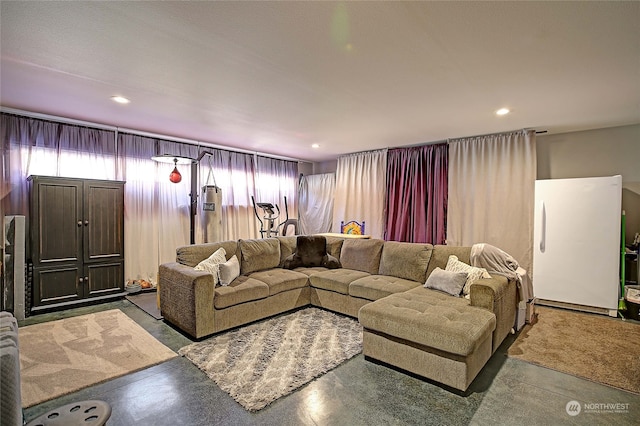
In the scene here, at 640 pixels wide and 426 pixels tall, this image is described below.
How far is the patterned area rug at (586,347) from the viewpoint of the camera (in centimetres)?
251

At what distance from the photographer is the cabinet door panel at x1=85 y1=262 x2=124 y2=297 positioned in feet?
13.4

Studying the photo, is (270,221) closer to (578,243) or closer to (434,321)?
(434,321)

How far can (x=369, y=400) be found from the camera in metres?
2.13

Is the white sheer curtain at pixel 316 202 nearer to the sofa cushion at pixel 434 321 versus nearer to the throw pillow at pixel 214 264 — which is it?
the throw pillow at pixel 214 264

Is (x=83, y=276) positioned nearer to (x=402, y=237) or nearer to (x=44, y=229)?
(x=44, y=229)

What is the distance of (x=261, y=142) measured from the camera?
5328 mm

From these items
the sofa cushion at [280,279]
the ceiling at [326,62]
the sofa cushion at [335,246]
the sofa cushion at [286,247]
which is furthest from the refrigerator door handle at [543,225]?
the sofa cushion at [286,247]

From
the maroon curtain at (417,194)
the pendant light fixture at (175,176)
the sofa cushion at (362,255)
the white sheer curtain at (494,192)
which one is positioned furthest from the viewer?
the maroon curtain at (417,194)

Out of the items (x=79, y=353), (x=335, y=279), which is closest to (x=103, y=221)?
(x=79, y=353)

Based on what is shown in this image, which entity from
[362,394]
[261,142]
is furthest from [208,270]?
[261,142]

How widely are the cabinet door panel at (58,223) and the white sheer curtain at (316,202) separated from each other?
427cm

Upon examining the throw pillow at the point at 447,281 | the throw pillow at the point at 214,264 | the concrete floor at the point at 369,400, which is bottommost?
the concrete floor at the point at 369,400

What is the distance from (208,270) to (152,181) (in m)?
2.34

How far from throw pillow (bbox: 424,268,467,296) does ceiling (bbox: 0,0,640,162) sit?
1811 millimetres
